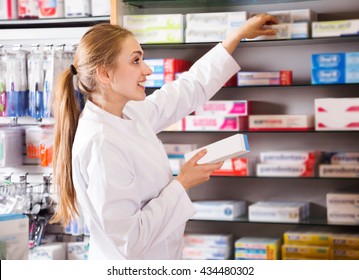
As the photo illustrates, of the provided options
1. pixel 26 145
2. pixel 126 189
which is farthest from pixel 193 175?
pixel 26 145

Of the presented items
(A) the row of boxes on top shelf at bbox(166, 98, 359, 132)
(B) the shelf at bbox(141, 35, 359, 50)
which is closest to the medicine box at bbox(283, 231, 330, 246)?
(A) the row of boxes on top shelf at bbox(166, 98, 359, 132)

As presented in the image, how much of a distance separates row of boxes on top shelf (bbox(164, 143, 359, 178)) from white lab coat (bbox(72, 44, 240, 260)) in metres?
1.29

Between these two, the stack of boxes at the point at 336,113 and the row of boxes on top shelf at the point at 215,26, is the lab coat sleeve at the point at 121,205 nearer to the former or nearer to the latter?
the stack of boxes at the point at 336,113

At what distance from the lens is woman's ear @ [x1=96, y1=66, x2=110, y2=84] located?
2.43m

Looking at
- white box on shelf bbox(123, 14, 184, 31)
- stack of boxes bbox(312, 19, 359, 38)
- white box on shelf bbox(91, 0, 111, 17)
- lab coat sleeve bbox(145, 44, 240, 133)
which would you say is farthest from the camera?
white box on shelf bbox(91, 0, 111, 17)

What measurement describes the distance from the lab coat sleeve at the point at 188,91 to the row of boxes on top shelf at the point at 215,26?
81 centimetres

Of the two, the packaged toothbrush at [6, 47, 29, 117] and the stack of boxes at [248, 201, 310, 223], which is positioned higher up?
the packaged toothbrush at [6, 47, 29, 117]

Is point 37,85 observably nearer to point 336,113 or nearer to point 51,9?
point 51,9

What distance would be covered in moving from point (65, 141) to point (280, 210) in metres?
1.77

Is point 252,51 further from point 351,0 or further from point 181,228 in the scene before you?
point 181,228

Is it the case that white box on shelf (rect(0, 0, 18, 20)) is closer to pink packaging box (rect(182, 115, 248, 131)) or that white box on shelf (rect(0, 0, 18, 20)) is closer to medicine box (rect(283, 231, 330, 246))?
pink packaging box (rect(182, 115, 248, 131))

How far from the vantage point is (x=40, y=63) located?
424 centimetres

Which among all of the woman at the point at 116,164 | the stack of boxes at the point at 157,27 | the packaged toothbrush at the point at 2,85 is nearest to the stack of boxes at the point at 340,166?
the stack of boxes at the point at 157,27

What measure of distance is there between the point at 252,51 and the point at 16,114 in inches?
62.1
